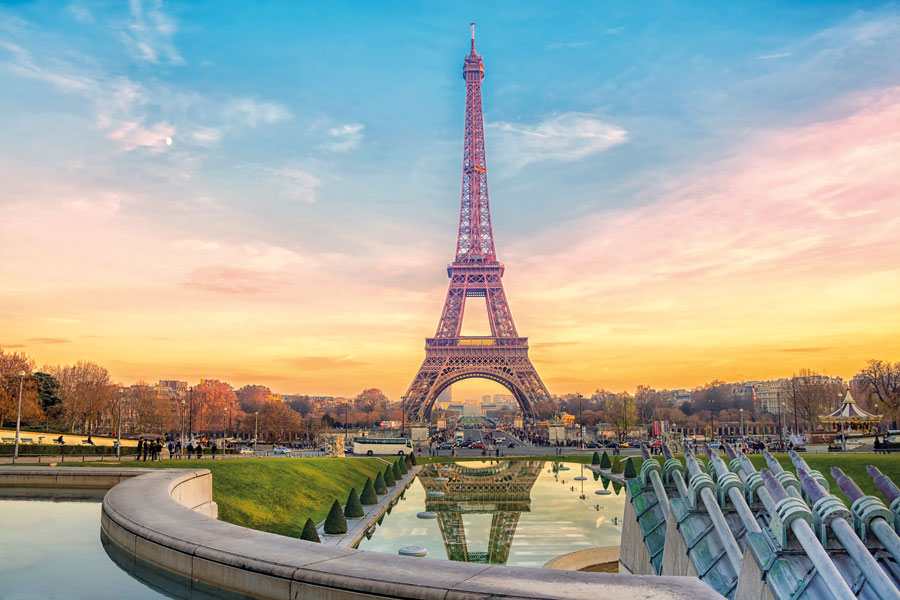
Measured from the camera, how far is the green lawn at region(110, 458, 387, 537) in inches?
993

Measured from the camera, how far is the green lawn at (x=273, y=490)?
82.8 feet

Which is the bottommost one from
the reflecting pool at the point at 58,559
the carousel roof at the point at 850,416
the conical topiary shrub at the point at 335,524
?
the conical topiary shrub at the point at 335,524

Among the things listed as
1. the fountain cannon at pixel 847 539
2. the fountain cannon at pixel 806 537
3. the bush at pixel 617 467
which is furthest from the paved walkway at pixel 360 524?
the bush at pixel 617 467

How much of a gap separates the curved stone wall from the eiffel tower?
285 ft

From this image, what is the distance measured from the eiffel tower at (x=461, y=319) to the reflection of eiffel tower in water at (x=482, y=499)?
37088 millimetres

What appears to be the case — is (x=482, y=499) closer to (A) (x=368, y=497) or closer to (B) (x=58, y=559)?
Result: (A) (x=368, y=497)

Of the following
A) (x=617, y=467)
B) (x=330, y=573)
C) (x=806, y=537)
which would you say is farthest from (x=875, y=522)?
(x=617, y=467)

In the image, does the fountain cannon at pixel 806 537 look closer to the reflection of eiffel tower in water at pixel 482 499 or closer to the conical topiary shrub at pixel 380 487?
the reflection of eiffel tower in water at pixel 482 499

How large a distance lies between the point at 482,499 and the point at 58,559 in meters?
31.0

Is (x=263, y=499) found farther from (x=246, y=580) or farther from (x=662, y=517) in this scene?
(x=246, y=580)

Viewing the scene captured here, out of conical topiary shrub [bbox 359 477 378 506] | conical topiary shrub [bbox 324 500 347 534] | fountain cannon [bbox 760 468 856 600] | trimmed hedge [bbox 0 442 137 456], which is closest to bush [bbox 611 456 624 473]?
conical topiary shrub [bbox 359 477 378 506]

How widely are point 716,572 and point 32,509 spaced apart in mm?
12653

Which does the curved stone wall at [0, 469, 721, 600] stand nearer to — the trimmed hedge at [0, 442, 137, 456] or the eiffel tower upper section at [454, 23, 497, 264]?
the trimmed hedge at [0, 442, 137, 456]

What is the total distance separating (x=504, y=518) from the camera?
31250 mm
